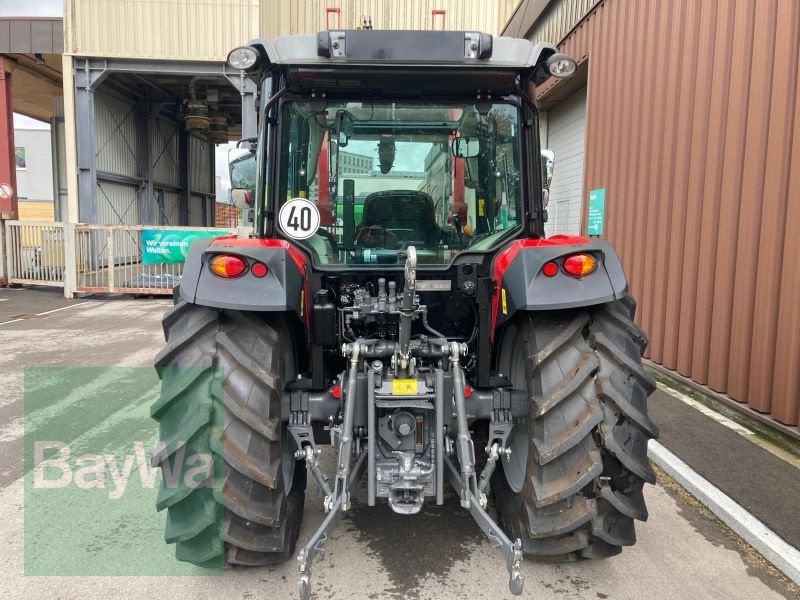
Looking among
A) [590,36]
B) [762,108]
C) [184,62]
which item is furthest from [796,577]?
[184,62]

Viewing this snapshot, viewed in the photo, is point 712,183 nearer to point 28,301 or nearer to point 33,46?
point 28,301

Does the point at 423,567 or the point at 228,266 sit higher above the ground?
the point at 228,266

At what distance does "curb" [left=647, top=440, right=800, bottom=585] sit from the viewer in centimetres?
296

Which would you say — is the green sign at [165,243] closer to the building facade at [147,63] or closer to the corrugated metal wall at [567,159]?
the building facade at [147,63]

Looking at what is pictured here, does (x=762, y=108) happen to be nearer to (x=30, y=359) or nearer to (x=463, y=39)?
(x=463, y=39)

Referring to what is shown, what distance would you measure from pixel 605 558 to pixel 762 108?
12.4ft

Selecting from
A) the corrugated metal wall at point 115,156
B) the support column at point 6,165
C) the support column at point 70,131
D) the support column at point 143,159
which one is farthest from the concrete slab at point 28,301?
the support column at point 143,159

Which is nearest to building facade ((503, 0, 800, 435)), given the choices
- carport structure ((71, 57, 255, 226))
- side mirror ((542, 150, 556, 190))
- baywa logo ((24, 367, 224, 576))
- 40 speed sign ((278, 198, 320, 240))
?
side mirror ((542, 150, 556, 190))

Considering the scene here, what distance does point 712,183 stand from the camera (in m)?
5.38

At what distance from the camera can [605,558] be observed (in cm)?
283

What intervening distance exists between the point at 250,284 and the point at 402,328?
0.70m

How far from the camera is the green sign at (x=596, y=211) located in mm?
7832

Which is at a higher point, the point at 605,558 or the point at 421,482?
the point at 421,482

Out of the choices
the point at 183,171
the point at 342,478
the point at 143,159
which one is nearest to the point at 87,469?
the point at 342,478
